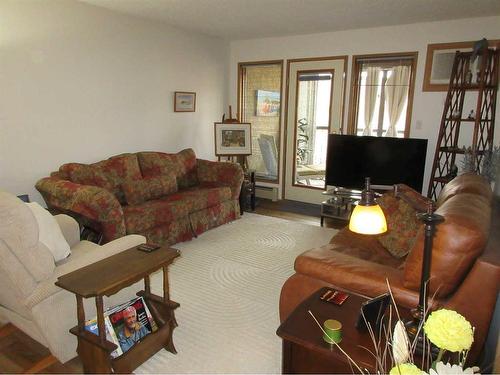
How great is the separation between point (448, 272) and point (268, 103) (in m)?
4.70

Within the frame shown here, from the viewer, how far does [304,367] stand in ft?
5.49

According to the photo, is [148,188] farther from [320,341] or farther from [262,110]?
[320,341]

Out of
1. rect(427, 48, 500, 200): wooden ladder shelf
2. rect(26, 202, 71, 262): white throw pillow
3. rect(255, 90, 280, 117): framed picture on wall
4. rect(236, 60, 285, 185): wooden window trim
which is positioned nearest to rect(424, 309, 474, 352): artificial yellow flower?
rect(26, 202, 71, 262): white throw pillow

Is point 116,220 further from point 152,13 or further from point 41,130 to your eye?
point 152,13

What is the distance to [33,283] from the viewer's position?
1884 millimetres

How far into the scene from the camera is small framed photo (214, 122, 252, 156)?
5344mm

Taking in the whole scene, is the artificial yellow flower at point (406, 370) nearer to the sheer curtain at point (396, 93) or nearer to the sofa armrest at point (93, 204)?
the sofa armrest at point (93, 204)

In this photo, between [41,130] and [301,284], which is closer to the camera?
[301,284]

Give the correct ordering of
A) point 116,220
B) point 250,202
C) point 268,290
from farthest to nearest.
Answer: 1. point 250,202
2. point 116,220
3. point 268,290

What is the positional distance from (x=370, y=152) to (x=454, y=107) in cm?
110

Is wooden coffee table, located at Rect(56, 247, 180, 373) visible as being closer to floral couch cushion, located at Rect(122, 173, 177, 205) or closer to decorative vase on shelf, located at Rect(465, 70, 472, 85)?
floral couch cushion, located at Rect(122, 173, 177, 205)

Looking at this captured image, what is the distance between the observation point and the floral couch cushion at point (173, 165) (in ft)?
14.6

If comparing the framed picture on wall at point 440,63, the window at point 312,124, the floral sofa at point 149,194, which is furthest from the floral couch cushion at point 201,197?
the framed picture on wall at point 440,63

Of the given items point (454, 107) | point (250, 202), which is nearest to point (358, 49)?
point (454, 107)
